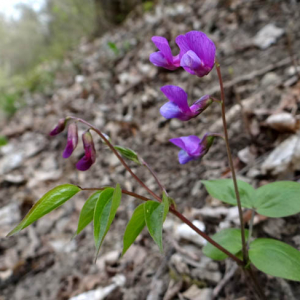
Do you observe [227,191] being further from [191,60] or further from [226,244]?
[191,60]

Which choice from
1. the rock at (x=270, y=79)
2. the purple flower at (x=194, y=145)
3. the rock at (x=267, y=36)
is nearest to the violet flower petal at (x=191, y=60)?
the purple flower at (x=194, y=145)

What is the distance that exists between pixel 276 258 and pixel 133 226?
0.52 metres

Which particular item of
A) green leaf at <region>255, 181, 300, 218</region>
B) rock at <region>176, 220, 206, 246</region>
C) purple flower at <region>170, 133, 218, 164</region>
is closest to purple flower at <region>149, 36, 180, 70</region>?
purple flower at <region>170, 133, 218, 164</region>

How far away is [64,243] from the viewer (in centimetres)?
247

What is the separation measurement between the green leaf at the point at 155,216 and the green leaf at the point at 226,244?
41 cm

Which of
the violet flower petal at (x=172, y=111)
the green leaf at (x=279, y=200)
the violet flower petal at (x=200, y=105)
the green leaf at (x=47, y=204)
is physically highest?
the violet flower petal at (x=172, y=111)

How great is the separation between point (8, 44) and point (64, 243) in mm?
13083

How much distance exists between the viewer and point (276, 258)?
105 centimetres

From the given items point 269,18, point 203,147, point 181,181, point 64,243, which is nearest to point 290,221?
point 203,147

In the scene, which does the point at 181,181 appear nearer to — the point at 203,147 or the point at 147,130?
the point at 147,130

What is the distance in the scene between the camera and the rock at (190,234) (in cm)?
171

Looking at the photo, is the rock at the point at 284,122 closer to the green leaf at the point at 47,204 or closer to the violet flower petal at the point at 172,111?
the violet flower petal at the point at 172,111

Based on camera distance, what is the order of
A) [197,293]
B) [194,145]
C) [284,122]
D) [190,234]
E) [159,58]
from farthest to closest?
[284,122] → [190,234] → [197,293] → [194,145] → [159,58]

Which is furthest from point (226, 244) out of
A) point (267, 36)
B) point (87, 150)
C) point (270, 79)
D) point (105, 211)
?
point (267, 36)
